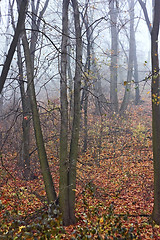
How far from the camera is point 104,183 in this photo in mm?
9547

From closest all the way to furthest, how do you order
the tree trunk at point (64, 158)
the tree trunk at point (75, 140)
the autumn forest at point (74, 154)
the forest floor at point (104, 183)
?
the autumn forest at point (74, 154), the forest floor at point (104, 183), the tree trunk at point (64, 158), the tree trunk at point (75, 140)

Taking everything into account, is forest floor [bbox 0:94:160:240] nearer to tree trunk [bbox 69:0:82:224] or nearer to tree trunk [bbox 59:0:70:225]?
tree trunk [bbox 69:0:82:224]

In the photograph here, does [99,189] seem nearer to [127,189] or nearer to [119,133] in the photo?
[127,189]

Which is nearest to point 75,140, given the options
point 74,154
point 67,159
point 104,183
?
point 74,154

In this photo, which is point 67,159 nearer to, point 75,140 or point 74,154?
point 74,154

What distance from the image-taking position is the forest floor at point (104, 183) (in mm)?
5789

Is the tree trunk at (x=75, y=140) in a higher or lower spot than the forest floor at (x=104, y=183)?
higher

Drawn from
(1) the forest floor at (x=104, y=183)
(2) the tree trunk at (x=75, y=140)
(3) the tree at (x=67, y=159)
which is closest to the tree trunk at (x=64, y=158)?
(3) the tree at (x=67, y=159)

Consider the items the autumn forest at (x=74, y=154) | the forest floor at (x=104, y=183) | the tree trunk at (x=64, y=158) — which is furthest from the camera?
the tree trunk at (x=64, y=158)

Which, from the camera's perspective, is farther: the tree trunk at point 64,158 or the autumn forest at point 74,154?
the tree trunk at point 64,158

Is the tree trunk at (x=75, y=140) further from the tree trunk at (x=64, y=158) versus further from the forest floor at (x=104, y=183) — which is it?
the forest floor at (x=104, y=183)

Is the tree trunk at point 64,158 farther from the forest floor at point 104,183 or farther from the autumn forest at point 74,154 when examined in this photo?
the forest floor at point 104,183

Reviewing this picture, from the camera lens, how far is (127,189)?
891cm

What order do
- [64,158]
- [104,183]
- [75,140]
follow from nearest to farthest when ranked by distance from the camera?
[64,158]
[75,140]
[104,183]
